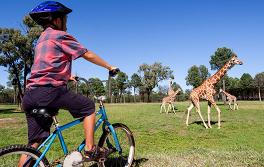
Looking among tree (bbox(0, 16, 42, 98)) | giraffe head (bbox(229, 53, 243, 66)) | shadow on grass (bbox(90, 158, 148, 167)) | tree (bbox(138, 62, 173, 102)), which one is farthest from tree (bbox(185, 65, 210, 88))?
shadow on grass (bbox(90, 158, 148, 167))

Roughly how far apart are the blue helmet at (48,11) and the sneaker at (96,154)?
1.78m

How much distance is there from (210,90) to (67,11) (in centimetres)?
1114

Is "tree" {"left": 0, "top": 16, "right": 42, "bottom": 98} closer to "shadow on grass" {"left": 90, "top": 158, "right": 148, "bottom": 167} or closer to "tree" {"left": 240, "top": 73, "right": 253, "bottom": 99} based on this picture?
"shadow on grass" {"left": 90, "top": 158, "right": 148, "bottom": 167}

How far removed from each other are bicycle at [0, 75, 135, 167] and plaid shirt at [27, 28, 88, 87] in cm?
38

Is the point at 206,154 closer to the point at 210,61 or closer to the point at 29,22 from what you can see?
the point at 29,22

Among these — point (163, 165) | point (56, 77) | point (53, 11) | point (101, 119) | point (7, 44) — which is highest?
point (7, 44)

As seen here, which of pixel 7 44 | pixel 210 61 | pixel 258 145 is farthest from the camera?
pixel 210 61

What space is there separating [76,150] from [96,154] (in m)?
0.32

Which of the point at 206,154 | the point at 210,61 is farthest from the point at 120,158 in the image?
the point at 210,61

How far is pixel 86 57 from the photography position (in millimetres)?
4367

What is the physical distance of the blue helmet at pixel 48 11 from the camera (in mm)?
4301

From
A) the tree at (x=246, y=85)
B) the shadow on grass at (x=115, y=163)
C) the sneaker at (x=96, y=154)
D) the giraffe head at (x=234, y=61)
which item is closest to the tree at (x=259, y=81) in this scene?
the tree at (x=246, y=85)

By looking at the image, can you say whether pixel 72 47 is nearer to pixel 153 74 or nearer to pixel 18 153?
pixel 18 153

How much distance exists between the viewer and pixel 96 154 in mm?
4660
